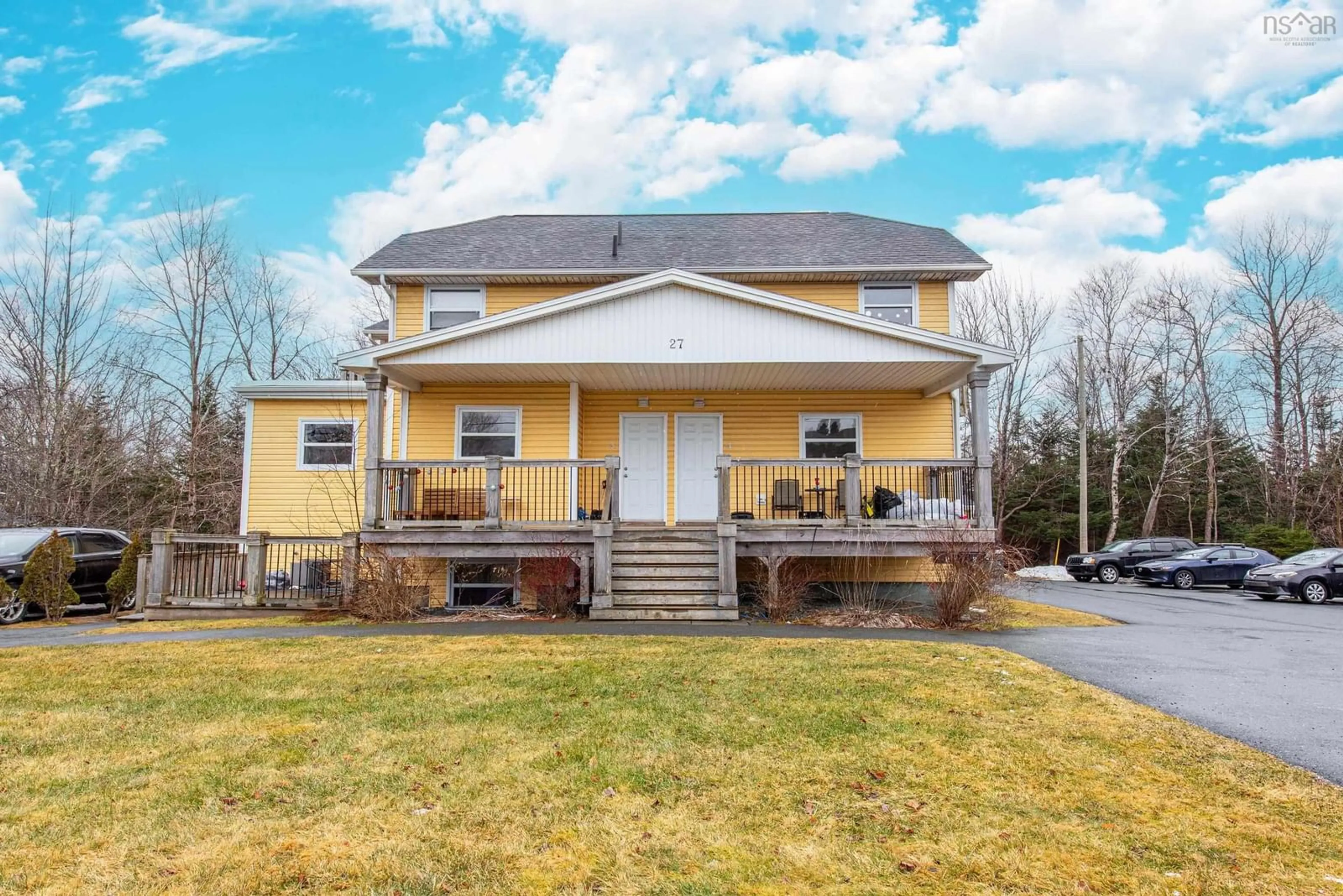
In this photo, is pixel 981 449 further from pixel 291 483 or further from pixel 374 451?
pixel 291 483

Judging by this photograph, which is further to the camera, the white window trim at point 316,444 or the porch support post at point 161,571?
the white window trim at point 316,444

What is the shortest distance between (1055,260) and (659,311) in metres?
29.1

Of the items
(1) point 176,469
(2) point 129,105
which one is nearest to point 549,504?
(1) point 176,469

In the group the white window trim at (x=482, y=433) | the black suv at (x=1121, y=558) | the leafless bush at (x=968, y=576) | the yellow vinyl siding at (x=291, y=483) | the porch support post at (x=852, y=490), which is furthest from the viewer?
the black suv at (x=1121, y=558)

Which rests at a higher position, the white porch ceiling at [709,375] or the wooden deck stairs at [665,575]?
the white porch ceiling at [709,375]

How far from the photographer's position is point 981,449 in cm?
1170

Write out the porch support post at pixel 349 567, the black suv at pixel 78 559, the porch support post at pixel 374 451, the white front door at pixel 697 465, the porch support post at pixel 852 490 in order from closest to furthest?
the porch support post at pixel 349 567 < the porch support post at pixel 852 490 < the porch support post at pixel 374 451 < the black suv at pixel 78 559 < the white front door at pixel 697 465

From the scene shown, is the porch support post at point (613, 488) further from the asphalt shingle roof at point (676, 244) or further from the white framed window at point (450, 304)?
the white framed window at point (450, 304)

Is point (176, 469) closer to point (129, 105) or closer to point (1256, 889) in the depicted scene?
point (129, 105)

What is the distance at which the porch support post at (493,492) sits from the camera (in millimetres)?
11484

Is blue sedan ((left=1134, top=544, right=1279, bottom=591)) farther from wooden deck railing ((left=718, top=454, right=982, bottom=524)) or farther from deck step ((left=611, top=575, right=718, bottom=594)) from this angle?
deck step ((left=611, top=575, right=718, bottom=594))

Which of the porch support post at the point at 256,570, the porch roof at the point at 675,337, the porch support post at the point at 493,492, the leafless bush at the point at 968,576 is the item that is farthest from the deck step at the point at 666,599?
the porch support post at the point at 256,570

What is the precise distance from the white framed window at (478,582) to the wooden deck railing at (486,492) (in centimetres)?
93

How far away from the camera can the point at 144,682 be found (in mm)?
6730
